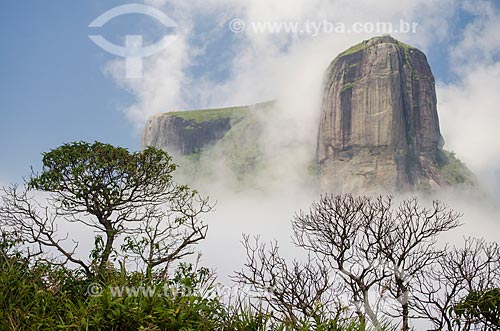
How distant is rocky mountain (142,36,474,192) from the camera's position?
8206cm

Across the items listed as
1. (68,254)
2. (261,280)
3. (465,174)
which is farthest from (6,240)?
(465,174)

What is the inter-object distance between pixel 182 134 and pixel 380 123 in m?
40.9

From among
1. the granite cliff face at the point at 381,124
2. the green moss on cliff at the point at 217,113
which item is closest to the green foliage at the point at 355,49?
the granite cliff face at the point at 381,124

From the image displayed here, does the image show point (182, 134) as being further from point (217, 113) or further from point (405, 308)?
point (405, 308)

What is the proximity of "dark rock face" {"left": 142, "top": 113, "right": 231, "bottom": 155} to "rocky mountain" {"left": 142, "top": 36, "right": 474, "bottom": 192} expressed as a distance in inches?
360

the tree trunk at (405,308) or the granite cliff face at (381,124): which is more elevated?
the granite cliff face at (381,124)

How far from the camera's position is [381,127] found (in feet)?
274

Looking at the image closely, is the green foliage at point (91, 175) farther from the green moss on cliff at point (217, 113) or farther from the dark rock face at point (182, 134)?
the green moss on cliff at point (217, 113)

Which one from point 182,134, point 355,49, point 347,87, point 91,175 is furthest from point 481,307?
point 182,134

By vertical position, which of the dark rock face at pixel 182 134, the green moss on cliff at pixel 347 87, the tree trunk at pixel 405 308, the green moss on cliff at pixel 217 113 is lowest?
the tree trunk at pixel 405 308

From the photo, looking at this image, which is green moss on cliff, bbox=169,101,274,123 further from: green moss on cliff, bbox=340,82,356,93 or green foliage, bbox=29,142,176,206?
green foliage, bbox=29,142,176,206

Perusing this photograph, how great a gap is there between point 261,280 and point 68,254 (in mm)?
5591

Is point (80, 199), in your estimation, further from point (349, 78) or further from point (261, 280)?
point (349, 78)

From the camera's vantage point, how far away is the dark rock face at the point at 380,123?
8175 cm
